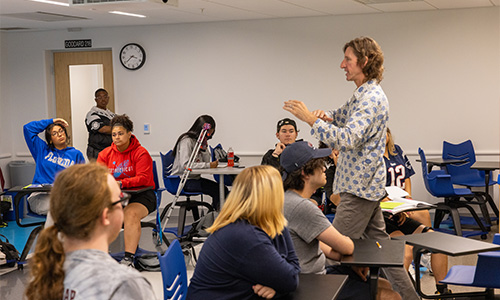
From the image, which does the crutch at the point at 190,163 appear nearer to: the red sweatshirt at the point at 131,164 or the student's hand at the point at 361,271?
the red sweatshirt at the point at 131,164

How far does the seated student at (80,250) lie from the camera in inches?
58.5

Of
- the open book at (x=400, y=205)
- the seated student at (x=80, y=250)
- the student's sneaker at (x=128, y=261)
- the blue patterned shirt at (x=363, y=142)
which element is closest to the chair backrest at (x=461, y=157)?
the open book at (x=400, y=205)

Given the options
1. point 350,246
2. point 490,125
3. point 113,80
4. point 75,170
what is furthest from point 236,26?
point 75,170

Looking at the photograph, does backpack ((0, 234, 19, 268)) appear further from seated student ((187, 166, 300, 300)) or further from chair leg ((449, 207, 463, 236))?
chair leg ((449, 207, 463, 236))

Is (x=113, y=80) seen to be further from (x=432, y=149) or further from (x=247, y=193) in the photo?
(x=247, y=193)

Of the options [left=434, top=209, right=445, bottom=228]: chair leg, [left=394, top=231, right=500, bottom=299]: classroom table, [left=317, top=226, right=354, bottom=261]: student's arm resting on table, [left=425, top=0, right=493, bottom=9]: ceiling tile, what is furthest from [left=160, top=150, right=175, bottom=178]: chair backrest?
[left=317, top=226, right=354, bottom=261]: student's arm resting on table

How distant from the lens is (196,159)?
22.2 feet

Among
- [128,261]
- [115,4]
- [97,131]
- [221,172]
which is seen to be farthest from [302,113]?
[97,131]

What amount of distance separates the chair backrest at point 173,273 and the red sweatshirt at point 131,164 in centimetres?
278

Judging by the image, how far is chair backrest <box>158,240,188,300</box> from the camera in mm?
2700

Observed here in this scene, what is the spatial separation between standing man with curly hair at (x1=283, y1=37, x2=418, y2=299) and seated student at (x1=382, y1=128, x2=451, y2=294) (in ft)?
3.09

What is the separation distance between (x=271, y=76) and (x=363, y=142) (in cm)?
553

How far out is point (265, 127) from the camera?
8.69 meters

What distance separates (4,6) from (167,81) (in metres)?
2.71
